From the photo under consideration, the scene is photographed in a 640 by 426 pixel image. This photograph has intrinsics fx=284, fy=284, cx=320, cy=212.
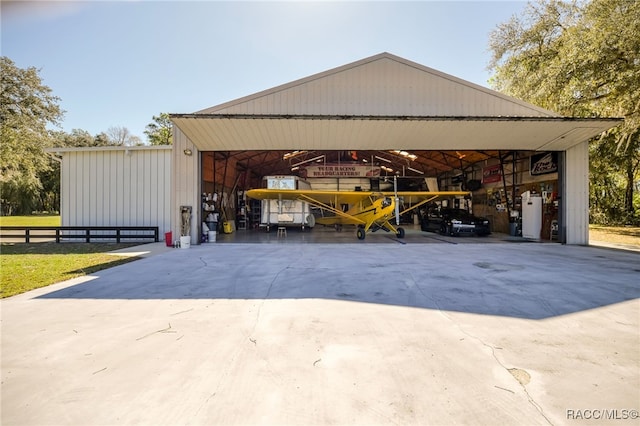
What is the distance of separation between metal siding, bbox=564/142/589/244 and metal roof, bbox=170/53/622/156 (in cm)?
64

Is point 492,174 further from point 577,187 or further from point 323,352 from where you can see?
point 323,352

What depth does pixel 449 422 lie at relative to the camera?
190 centimetres

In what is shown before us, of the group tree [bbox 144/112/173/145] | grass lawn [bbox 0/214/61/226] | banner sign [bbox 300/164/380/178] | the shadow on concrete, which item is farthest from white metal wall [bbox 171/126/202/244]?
tree [bbox 144/112/173/145]

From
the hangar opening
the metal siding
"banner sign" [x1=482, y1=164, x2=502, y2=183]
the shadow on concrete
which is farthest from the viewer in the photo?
"banner sign" [x1=482, y1=164, x2=502, y2=183]

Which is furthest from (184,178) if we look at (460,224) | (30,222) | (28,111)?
(30,222)

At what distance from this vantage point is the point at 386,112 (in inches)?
420

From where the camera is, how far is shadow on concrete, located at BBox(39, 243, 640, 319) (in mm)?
4514

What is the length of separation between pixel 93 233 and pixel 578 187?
70.2 feet

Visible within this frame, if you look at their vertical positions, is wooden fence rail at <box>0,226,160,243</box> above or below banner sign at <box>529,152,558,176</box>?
below

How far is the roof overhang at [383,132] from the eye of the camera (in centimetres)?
1005

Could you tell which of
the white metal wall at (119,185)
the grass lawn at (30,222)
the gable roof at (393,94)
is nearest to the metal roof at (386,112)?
the gable roof at (393,94)

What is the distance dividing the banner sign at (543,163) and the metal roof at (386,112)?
1275 mm

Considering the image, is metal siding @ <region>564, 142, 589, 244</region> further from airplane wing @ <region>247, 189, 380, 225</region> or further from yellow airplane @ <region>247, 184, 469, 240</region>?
airplane wing @ <region>247, 189, 380, 225</region>

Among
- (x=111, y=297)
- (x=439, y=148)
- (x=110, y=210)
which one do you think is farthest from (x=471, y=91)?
(x=110, y=210)
